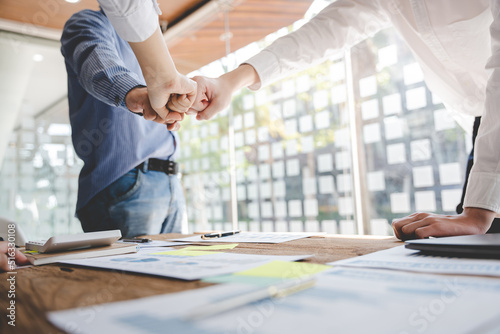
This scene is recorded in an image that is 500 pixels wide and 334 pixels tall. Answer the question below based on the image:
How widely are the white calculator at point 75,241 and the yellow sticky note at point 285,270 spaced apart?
490 millimetres

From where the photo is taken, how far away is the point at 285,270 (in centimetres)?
48

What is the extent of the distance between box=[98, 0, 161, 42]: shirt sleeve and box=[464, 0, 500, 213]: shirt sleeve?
2.77ft

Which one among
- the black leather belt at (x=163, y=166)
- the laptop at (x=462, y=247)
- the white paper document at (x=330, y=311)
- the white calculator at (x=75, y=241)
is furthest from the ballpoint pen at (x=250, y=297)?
the black leather belt at (x=163, y=166)

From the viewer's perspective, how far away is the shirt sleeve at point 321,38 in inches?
49.7

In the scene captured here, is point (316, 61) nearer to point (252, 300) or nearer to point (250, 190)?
point (252, 300)

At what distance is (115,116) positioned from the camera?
1482 mm

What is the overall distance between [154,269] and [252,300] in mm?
255

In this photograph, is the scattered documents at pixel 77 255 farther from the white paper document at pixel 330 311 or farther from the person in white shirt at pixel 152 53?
the person in white shirt at pixel 152 53

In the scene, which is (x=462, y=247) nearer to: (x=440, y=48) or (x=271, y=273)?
(x=271, y=273)

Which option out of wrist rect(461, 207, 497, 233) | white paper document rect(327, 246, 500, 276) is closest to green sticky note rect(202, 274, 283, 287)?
white paper document rect(327, 246, 500, 276)

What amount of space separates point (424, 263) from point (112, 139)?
4.17ft

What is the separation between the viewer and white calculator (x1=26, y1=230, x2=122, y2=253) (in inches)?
31.1

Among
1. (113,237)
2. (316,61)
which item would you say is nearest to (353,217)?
(316,61)

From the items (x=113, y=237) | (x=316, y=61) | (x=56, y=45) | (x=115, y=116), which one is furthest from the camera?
(x=56, y=45)
